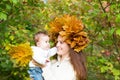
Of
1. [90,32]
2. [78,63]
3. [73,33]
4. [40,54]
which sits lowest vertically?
[90,32]

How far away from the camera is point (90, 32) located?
5895 mm

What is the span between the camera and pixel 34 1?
21.1 feet

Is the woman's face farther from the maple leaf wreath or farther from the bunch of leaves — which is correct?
the bunch of leaves

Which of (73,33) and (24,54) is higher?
(73,33)

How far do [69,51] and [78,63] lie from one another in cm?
13

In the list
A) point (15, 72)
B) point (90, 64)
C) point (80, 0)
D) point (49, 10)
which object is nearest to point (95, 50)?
point (90, 64)

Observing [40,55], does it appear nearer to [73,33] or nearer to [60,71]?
[60,71]

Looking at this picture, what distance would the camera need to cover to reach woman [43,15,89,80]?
4188 millimetres

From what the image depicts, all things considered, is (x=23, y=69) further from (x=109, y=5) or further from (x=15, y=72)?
(x=109, y=5)

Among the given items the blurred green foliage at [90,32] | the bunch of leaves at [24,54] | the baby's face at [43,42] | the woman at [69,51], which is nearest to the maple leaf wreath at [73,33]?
the woman at [69,51]

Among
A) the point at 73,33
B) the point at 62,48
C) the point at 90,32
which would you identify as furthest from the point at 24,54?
the point at 90,32

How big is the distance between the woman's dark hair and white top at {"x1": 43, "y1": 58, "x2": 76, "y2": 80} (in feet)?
0.12

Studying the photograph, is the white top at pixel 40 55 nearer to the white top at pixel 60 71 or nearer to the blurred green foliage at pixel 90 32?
the white top at pixel 60 71

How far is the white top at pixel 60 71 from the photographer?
418 cm
